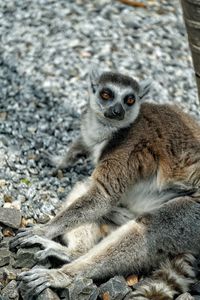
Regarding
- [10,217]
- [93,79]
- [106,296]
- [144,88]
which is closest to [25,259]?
[10,217]

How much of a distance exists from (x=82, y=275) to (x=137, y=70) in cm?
360

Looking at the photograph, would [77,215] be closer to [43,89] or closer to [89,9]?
[43,89]

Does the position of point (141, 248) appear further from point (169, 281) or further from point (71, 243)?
point (71, 243)

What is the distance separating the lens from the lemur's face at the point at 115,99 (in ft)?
19.5

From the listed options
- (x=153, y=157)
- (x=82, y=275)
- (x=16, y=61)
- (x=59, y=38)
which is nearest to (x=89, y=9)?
(x=59, y=38)

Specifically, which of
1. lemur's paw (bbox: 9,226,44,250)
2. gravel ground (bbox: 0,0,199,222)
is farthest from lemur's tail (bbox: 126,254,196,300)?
gravel ground (bbox: 0,0,199,222)

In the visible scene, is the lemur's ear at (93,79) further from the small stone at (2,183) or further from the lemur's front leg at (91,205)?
the small stone at (2,183)

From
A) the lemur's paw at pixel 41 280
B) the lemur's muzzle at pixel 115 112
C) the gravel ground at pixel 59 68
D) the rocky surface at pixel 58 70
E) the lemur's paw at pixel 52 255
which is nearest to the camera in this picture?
the lemur's paw at pixel 41 280

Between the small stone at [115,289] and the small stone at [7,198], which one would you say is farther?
the small stone at [7,198]

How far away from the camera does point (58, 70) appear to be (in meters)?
7.97

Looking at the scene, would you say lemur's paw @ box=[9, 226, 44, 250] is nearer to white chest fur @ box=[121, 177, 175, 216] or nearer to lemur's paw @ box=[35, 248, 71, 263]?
lemur's paw @ box=[35, 248, 71, 263]

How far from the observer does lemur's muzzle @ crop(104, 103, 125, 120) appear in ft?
19.3

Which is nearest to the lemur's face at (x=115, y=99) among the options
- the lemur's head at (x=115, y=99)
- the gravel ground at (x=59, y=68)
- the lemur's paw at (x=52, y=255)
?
the lemur's head at (x=115, y=99)

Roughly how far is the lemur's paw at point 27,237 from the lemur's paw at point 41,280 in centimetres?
33
